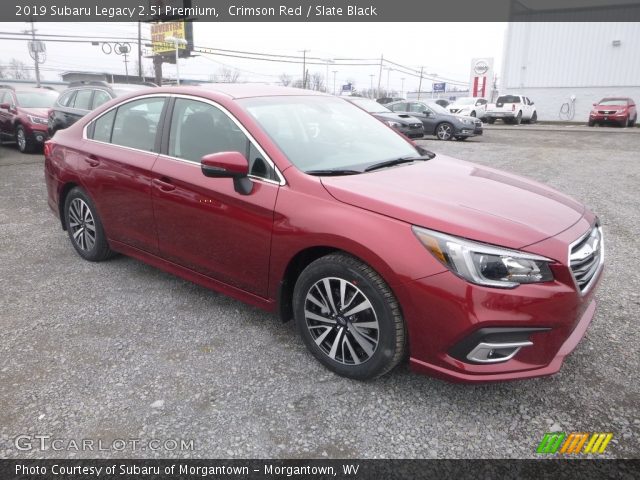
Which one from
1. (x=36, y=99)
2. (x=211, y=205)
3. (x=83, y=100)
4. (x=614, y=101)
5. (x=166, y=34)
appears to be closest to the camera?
(x=211, y=205)

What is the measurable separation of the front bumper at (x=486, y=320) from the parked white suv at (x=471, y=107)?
24645 mm

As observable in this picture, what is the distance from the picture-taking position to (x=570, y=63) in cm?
3256

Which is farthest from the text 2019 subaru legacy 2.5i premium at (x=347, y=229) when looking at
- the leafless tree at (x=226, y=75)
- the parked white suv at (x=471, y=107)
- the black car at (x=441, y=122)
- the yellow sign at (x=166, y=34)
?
the leafless tree at (x=226, y=75)

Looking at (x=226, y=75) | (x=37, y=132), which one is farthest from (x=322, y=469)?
(x=226, y=75)

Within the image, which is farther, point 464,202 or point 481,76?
point 481,76

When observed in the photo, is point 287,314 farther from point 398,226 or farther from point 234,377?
point 398,226

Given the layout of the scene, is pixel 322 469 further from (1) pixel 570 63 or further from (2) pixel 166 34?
(2) pixel 166 34

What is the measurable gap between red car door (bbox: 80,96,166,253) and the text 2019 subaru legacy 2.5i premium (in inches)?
0.6

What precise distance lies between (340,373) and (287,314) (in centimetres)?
53

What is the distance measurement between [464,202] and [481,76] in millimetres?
41283

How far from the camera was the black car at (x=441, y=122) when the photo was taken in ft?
55.1

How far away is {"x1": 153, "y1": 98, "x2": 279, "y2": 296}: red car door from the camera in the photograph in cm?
290

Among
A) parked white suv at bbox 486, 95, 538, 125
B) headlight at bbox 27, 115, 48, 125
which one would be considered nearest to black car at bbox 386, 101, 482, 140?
headlight at bbox 27, 115, 48, 125

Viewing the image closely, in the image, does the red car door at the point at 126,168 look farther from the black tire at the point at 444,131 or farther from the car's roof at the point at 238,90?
the black tire at the point at 444,131
